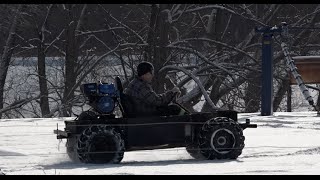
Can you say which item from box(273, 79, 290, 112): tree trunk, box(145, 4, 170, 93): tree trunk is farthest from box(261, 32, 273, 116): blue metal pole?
box(273, 79, 290, 112): tree trunk

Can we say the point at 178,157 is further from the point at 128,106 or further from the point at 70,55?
the point at 70,55

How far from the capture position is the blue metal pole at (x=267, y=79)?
1645cm

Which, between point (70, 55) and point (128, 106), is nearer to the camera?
point (128, 106)

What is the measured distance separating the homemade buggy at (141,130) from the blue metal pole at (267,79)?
22.1 ft

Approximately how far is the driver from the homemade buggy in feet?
0.30

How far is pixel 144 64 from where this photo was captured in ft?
32.1

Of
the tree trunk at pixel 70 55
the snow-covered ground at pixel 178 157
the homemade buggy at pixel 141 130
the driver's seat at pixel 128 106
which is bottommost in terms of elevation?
the snow-covered ground at pixel 178 157

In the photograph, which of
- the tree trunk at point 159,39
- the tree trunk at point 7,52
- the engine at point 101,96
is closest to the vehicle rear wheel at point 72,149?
the engine at point 101,96

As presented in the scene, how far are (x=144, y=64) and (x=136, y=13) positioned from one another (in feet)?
60.5

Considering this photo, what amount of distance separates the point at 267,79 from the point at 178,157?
662 cm

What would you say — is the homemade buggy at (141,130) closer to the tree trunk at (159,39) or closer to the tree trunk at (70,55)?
the tree trunk at (159,39)

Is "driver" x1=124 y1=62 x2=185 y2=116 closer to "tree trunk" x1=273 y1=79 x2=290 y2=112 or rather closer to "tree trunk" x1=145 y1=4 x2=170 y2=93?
"tree trunk" x1=145 y1=4 x2=170 y2=93

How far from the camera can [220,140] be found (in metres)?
9.63

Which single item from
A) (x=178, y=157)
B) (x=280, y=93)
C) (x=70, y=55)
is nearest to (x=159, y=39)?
(x=70, y=55)
